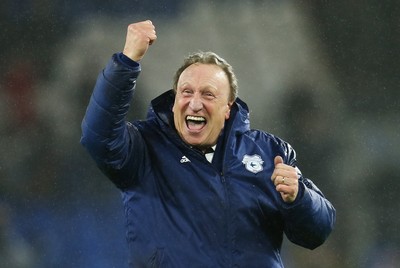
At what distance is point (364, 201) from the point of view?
3.56 metres

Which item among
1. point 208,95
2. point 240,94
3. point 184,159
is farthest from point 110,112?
point 240,94

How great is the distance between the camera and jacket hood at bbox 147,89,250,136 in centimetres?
212

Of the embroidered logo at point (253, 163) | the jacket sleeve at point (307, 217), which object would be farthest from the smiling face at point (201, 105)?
the jacket sleeve at point (307, 217)

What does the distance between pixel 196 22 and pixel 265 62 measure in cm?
39

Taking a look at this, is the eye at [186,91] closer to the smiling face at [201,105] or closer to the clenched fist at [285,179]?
the smiling face at [201,105]

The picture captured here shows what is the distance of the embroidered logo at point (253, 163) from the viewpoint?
81.8 inches

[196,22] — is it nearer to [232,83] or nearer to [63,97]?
[63,97]

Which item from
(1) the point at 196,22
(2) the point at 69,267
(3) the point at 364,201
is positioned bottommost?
(2) the point at 69,267

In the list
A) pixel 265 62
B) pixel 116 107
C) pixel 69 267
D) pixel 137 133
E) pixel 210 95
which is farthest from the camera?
pixel 265 62

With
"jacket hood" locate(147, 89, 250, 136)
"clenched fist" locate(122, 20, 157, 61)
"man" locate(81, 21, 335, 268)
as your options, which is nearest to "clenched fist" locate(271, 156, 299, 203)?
"man" locate(81, 21, 335, 268)

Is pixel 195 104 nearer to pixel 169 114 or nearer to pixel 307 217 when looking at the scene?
pixel 169 114

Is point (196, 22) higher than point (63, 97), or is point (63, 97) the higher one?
point (196, 22)

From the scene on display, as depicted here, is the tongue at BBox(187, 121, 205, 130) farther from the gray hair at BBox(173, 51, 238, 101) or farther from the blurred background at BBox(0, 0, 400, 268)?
the blurred background at BBox(0, 0, 400, 268)

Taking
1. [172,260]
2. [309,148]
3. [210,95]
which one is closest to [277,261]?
[172,260]
